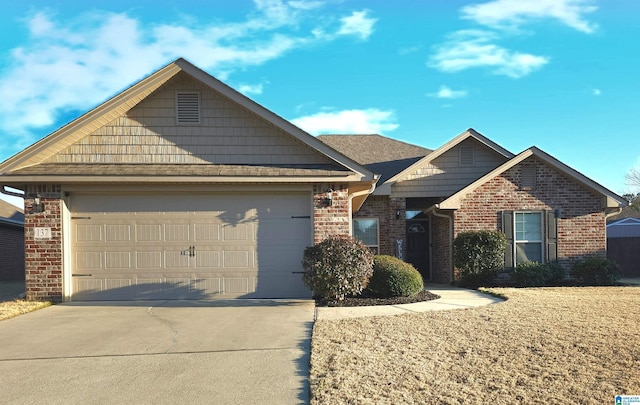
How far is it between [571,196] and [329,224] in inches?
330

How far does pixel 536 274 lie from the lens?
1525cm

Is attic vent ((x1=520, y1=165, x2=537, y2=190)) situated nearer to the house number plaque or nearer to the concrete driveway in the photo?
the concrete driveway

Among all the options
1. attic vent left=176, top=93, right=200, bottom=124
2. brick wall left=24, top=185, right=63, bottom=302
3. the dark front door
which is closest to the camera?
brick wall left=24, top=185, right=63, bottom=302

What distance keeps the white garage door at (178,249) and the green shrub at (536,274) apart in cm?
678

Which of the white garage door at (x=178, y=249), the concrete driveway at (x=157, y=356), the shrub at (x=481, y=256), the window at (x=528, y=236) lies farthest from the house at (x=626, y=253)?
the concrete driveway at (x=157, y=356)

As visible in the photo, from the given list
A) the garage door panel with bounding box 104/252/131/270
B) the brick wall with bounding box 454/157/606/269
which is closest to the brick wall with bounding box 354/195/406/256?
the brick wall with bounding box 454/157/606/269

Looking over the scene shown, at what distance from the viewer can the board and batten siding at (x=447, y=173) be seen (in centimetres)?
1820

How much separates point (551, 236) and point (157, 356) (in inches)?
502

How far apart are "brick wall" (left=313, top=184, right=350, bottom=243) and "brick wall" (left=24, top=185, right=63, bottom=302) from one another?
533 centimetres

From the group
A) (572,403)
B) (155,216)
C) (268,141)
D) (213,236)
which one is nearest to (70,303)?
(155,216)

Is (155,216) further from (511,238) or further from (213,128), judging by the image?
(511,238)

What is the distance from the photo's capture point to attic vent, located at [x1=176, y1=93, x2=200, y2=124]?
39.8 ft

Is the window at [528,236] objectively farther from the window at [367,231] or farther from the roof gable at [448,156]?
the window at [367,231]

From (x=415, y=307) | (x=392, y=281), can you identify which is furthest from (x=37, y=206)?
(x=415, y=307)
